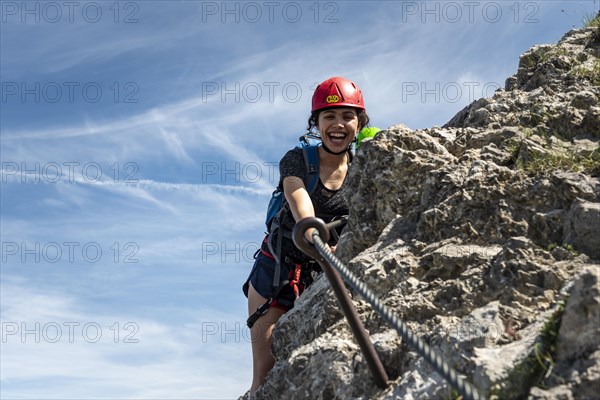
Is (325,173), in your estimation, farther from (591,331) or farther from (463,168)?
(591,331)

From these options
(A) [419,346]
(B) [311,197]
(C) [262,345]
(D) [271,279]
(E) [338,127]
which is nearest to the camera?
(A) [419,346]

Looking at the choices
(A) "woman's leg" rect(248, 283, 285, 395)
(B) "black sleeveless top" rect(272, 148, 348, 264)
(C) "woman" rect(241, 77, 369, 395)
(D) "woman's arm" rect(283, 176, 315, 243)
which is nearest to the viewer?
(D) "woman's arm" rect(283, 176, 315, 243)

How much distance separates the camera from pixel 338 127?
698 cm

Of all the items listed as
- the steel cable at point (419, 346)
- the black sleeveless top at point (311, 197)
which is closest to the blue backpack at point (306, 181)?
the black sleeveless top at point (311, 197)

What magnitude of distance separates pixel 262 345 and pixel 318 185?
2.00m

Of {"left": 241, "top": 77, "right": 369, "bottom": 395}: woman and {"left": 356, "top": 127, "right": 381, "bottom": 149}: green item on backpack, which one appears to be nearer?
{"left": 241, "top": 77, "right": 369, "bottom": 395}: woman

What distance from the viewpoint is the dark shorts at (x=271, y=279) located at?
6.97 m

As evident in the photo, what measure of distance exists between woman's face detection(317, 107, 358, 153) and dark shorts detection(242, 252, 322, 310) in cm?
155

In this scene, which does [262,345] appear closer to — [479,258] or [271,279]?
[271,279]

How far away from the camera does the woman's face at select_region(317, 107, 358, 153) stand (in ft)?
22.6

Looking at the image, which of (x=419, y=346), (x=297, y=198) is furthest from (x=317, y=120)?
(x=419, y=346)

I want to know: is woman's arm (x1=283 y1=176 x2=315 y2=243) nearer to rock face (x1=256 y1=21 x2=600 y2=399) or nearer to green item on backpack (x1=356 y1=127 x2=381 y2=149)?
rock face (x1=256 y1=21 x2=600 y2=399)

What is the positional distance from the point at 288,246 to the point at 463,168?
2.39 metres

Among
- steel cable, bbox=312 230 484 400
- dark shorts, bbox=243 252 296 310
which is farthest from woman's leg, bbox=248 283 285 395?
steel cable, bbox=312 230 484 400
